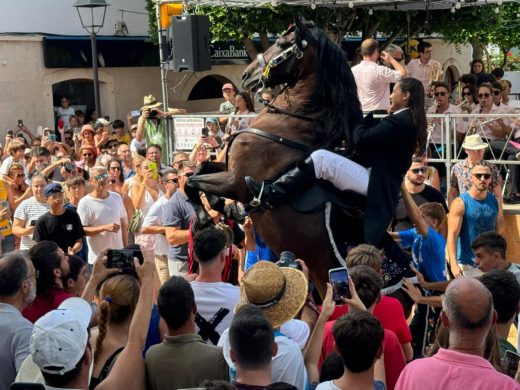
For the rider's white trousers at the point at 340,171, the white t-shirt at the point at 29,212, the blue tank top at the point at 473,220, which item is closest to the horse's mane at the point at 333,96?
the rider's white trousers at the point at 340,171

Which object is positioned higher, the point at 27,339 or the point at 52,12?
the point at 52,12

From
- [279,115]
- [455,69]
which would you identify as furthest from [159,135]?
[455,69]

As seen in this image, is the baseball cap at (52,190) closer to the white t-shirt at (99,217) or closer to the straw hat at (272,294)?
the white t-shirt at (99,217)

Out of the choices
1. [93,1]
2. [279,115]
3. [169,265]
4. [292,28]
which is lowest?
[169,265]

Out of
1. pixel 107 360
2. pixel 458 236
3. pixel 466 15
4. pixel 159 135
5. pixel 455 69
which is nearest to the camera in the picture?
pixel 107 360

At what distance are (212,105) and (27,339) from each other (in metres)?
22.2

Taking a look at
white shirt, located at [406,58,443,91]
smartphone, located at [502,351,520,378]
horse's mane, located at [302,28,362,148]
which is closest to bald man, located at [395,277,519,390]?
smartphone, located at [502,351,520,378]

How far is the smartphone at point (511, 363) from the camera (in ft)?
13.8

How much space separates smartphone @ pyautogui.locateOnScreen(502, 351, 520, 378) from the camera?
4216mm

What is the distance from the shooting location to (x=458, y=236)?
9.79 meters

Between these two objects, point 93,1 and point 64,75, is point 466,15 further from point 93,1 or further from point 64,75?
point 64,75

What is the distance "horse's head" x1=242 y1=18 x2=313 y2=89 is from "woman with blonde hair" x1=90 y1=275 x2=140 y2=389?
2.94 metres

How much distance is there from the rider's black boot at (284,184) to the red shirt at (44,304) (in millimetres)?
1783

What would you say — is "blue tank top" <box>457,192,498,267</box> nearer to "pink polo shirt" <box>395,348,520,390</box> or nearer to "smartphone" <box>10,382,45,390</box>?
"pink polo shirt" <box>395,348,520,390</box>
